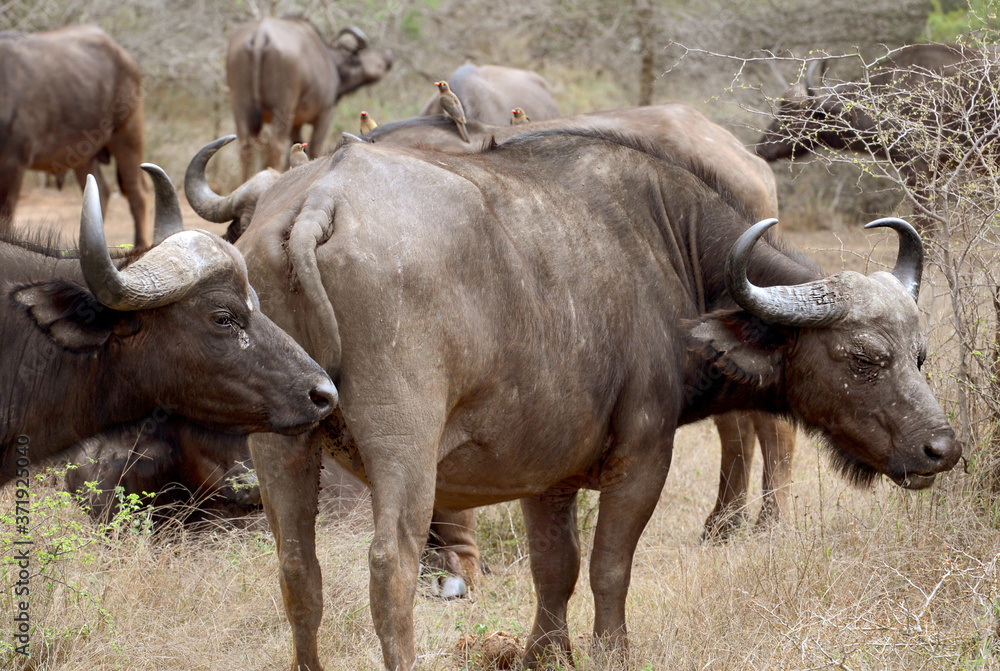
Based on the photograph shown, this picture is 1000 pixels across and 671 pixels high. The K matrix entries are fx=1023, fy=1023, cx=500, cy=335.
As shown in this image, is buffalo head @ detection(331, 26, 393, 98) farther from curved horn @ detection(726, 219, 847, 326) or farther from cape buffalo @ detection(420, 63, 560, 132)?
curved horn @ detection(726, 219, 847, 326)

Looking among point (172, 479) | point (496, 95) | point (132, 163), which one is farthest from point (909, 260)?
point (132, 163)

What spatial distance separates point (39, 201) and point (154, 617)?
1145 centimetres

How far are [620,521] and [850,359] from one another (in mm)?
1181

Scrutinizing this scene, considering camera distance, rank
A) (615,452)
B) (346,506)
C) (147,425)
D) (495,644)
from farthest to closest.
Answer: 1. (346,506)
2. (495,644)
3. (615,452)
4. (147,425)

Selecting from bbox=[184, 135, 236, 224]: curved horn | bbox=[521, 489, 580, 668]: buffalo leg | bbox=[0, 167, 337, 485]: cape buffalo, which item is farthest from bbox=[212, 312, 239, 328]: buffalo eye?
bbox=[521, 489, 580, 668]: buffalo leg

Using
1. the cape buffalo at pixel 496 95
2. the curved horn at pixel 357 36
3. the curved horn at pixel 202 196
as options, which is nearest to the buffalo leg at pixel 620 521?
the curved horn at pixel 202 196

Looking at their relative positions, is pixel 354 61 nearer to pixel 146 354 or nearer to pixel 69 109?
pixel 69 109

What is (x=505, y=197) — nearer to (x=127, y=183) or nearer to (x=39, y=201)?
(x=127, y=183)

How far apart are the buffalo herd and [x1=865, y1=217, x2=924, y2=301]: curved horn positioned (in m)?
0.01

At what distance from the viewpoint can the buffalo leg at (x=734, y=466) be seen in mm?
6301

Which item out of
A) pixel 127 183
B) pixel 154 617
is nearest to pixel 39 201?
pixel 127 183

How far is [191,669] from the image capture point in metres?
4.34

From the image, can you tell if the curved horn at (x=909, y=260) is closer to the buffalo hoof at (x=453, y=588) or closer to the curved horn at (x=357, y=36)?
the buffalo hoof at (x=453, y=588)

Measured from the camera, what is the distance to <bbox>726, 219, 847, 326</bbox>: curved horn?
4168 mm
